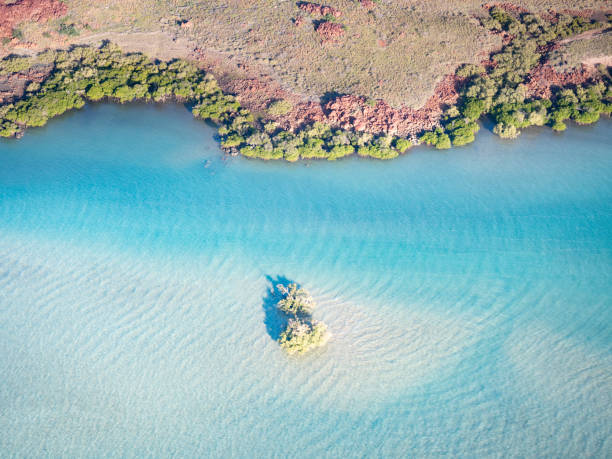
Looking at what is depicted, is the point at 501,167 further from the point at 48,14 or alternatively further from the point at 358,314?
the point at 48,14

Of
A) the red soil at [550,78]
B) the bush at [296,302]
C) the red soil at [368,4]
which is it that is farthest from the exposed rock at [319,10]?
the bush at [296,302]

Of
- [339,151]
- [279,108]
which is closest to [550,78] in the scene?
[339,151]

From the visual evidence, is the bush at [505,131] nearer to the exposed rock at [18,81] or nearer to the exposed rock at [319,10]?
the exposed rock at [319,10]

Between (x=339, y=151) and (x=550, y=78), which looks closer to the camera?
(x=339, y=151)

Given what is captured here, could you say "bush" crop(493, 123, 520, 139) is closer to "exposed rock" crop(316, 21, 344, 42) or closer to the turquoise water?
the turquoise water

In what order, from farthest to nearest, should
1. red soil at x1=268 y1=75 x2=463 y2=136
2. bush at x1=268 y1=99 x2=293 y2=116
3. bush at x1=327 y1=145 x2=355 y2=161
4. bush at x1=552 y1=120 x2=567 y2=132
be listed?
bush at x1=552 y1=120 x2=567 y2=132 < bush at x1=268 y1=99 x2=293 y2=116 < red soil at x1=268 y1=75 x2=463 y2=136 < bush at x1=327 y1=145 x2=355 y2=161

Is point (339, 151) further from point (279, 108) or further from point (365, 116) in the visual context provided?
point (279, 108)

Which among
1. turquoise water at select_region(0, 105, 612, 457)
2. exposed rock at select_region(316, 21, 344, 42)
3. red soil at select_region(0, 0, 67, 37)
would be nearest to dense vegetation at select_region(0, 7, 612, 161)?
turquoise water at select_region(0, 105, 612, 457)
